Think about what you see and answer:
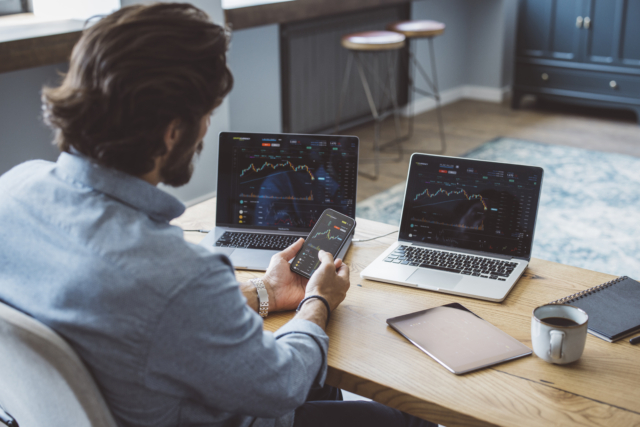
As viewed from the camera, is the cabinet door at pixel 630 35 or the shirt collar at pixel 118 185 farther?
the cabinet door at pixel 630 35

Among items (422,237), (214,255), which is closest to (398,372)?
(214,255)

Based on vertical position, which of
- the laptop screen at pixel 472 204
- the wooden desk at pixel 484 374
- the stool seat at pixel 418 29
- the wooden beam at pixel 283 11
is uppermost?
the wooden beam at pixel 283 11

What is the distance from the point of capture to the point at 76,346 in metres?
0.78

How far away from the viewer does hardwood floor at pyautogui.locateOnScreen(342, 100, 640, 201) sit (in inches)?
163

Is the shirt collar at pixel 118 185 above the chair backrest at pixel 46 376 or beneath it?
above

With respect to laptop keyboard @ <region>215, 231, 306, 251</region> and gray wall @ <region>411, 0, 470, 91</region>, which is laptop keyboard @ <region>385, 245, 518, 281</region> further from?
gray wall @ <region>411, 0, 470, 91</region>

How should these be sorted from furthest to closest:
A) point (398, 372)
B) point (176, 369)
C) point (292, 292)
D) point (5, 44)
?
point (5, 44) < point (292, 292) < point (398, 372) < point (176, 369)

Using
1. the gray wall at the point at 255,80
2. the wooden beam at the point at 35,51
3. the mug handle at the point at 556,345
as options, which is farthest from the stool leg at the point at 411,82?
the mug handle at the point at 556,345

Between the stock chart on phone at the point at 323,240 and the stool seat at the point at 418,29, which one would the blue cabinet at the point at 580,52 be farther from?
the stock chart on phone at the point at 323,240

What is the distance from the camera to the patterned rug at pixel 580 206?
281cm

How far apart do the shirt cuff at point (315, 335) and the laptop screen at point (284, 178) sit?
0.49 m

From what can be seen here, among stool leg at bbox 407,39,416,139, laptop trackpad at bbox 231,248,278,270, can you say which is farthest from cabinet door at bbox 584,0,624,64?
laptop trackpad at bbox 231,248,278,270

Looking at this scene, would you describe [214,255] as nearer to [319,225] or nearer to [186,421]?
[186,421]

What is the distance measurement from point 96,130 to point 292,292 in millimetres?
503
